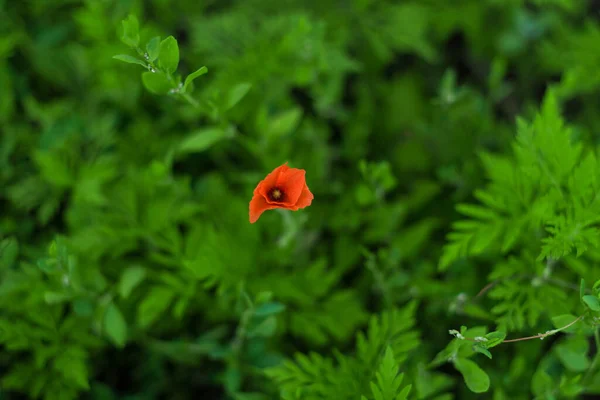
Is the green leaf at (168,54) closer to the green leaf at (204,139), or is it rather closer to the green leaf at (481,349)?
the green leaf at (204,139)

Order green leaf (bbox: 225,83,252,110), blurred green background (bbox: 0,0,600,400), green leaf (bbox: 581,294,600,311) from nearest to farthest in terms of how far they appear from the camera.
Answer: green leaf (bbox: 581,294,600,311) → green leaf (bbox: 225,83,252,110) → blurred green background (bbox: 0,0,600,400)

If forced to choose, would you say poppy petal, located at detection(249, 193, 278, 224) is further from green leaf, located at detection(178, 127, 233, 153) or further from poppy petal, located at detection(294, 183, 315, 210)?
green leaf, located at detection(178, 127, 233, 153)

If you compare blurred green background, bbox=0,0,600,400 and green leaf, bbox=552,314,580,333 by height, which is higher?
green leaf, bbox=552,314,580,333

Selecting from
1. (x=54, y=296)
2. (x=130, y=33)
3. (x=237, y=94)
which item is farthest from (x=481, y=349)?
(x=54, y=296)

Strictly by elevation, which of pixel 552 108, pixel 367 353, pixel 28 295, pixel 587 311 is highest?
pixel 552 108

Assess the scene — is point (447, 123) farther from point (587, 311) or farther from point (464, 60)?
point (587, 311)

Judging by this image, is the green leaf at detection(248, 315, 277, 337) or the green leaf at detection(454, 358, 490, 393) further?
the green leaf at detection(248, 315, 277, 337)

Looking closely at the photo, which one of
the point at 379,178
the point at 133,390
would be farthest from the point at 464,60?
the point at 133,390

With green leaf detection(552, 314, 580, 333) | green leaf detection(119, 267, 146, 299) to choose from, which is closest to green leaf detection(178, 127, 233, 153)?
green leaf detection(119, 267, 146, 299)
